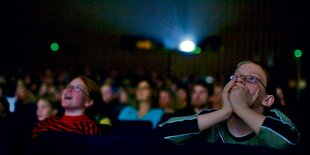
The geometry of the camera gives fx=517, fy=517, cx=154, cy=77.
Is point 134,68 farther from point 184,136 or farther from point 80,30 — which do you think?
point 184,136

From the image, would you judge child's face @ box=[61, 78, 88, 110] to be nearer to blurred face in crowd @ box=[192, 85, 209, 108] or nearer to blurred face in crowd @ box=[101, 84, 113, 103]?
blurred face in crowd @ box=[192, 85, 209, 108]

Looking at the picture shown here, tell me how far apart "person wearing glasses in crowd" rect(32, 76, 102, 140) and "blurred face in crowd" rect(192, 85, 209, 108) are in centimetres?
170

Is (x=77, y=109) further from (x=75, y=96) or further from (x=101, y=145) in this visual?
(x=101, y=145)

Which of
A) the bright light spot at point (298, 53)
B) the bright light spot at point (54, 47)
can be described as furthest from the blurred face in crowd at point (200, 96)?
the bright light spot at point (54, 47)

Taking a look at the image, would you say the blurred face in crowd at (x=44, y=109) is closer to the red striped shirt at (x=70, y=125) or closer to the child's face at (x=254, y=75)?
the red striped shirt at (x=70, y=125)

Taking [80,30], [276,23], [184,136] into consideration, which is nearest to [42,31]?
[80,30]

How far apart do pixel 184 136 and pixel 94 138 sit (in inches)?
18.1

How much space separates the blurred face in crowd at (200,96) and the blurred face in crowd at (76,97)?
179cm

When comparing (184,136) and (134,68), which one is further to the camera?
(134,68)

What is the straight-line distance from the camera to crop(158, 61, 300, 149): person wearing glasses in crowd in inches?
81.8

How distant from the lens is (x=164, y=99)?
5.85 metres

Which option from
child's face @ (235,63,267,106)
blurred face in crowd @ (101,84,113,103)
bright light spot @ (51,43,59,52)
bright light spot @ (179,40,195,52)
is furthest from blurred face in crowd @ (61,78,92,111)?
bright light spot @ (51,43,59,52)

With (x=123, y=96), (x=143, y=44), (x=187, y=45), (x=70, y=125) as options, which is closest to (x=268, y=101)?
(x=70, y=125)

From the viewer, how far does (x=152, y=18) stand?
10.7m
